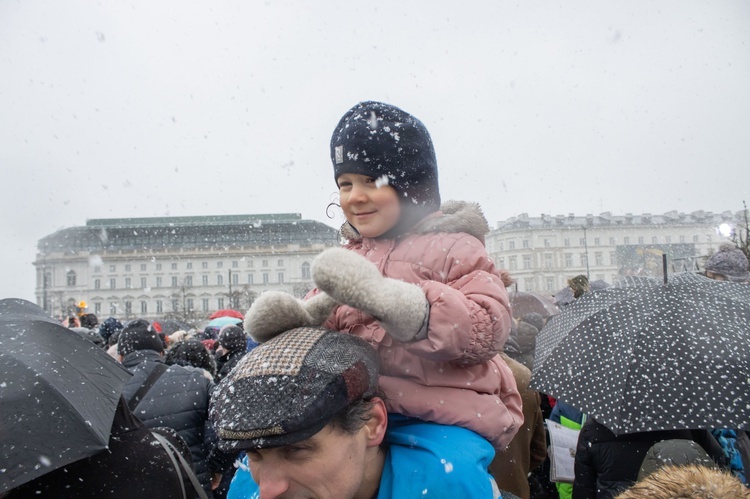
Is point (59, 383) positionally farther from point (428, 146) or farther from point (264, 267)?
point (264, 267)

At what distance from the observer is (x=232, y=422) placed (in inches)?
51.2

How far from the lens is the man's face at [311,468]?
1355 millimetres

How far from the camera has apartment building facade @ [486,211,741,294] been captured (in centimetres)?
7338

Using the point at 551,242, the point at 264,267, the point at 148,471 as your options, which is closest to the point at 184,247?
the point at 264,267

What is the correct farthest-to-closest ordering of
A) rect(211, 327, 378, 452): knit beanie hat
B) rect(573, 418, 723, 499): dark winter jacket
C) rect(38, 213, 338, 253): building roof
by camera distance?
rect(38, 213, 338, 253): building roof, rect(573, 418, 723, 499): dark winter jacket, rect(211, 327, 378, 452): knit beanie hat

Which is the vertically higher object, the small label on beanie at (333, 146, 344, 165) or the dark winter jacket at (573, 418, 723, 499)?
the small label on beanie at (333, 146, 344, 165)

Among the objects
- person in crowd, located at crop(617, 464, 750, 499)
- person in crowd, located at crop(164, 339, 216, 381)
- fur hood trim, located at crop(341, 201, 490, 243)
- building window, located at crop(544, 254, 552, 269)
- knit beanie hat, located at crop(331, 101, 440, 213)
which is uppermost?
knit beanie hat, located at crop(331, 101, 440, 213)

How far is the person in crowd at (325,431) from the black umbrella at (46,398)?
633mm

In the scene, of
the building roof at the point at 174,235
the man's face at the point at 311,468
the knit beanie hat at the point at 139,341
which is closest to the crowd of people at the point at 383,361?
the man's face at the point at 311,468

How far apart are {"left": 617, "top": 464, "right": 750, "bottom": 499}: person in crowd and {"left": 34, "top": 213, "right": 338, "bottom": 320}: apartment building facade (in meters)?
77.8

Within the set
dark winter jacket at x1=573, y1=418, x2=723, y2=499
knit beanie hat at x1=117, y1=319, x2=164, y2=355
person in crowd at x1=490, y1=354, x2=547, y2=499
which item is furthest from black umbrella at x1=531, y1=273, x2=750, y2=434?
knit beanie hat at x1=117, y1=319, x2=164, y2=355

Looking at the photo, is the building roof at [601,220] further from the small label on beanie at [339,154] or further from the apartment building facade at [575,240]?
the small label on beanie at [339,154]

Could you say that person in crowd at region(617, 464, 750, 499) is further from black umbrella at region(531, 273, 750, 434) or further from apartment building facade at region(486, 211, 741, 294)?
apartment building facade at region(486, 211, 741, 294)

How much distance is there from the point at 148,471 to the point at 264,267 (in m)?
80.9
